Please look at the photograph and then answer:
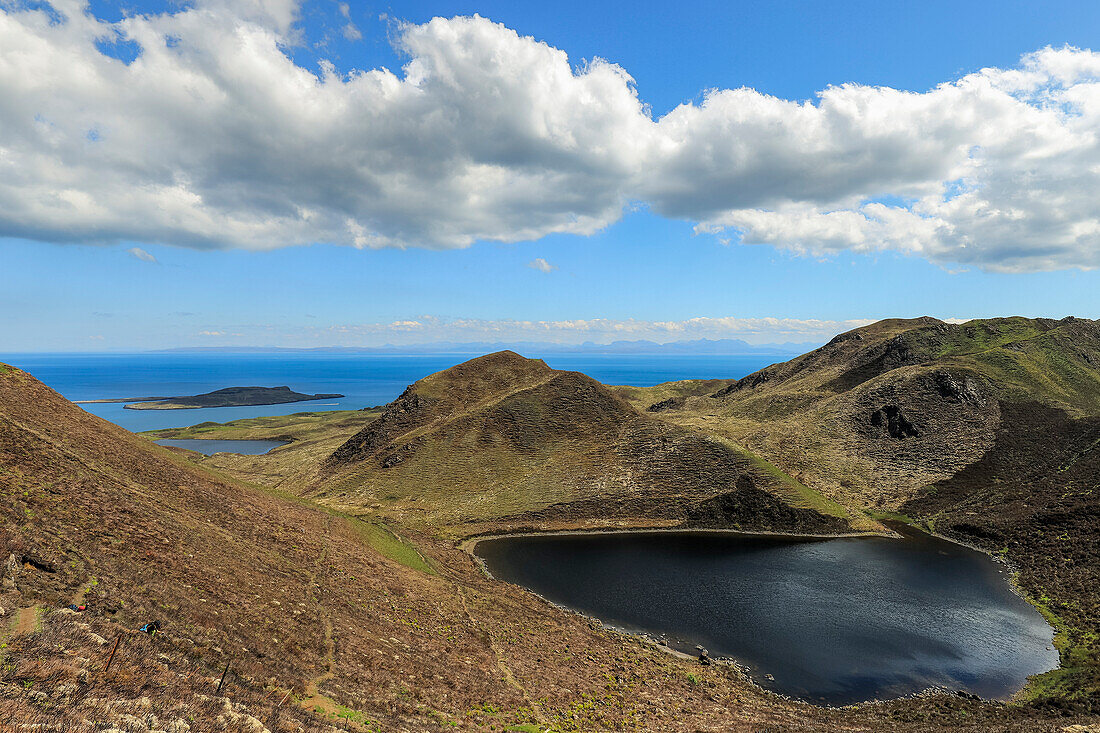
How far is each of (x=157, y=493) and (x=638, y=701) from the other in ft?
117

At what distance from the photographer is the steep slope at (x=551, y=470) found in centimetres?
6669

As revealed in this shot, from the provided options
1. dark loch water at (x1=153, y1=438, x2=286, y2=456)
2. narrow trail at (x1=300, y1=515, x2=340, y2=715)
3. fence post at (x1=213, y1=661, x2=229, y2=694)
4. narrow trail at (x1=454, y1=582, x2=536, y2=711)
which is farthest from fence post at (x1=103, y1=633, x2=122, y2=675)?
dark loch water at (x1=153, y1=438, x2=286, y2=456)

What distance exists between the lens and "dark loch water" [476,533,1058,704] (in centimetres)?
3412

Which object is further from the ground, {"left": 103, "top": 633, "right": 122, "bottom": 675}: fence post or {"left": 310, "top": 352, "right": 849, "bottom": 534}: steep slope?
{"left": 103, "top": 633, "right": 122, "bottom": 675}: fence post

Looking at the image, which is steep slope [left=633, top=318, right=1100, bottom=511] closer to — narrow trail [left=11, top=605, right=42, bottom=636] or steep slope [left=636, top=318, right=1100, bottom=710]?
steep slope [left=636, top=318, right=1100, bottom=710]

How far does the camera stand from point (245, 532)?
34.2 meters

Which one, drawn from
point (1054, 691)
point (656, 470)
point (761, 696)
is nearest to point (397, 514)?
point (656, 470)

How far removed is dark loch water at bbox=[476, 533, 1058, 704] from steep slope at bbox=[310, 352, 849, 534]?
5411mm

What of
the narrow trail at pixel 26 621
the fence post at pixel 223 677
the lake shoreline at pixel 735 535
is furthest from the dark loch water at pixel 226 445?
the fence post at pixel 223 677

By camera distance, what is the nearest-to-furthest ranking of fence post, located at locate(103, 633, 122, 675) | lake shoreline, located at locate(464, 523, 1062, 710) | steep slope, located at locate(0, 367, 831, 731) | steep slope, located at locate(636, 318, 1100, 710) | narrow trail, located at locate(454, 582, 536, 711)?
fence post, located at locate(103, 633, 122, 675) < steep slope, located at locate(0, 367, 831, 731) < narrow trail, located at locate(454, 582, 536, 711) < lake shoreline, located at locate(464, 523, 1062, 710) < steep slope, located at locate(636, 318, 1100, 710)

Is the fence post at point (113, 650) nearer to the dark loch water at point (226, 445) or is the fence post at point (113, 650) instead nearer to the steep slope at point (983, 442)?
the steep slope at point (983, 442)

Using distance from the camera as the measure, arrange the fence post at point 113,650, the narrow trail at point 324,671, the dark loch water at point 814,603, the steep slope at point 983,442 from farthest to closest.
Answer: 1. the steep slope at point 983,442
2. the dark loch water at point 814,603
3. the narrow trail at point 324,671
4. the fence post at point 113,650

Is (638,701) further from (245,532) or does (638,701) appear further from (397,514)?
(397,514)

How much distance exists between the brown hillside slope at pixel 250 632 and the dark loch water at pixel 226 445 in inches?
5146
